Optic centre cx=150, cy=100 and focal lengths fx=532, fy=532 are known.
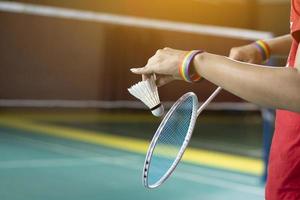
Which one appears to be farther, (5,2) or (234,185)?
(5,2)

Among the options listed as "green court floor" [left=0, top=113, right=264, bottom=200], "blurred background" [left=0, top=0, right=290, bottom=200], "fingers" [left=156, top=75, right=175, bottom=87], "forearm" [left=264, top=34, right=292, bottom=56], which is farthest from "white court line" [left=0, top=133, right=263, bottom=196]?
"fingers" [left=156, top=75, right=175, bottom=87]

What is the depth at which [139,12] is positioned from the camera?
14.6 meters

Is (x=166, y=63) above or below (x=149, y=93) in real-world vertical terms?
above

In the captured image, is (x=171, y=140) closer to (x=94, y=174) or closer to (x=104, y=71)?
(x=94, y=174)

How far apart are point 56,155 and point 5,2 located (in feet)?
21.5

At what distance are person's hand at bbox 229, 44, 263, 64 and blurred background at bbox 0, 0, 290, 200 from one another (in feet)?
17.1

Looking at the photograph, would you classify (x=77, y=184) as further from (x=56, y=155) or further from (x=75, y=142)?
(x=75, y=142)

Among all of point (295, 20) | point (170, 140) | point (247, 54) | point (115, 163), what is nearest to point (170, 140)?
point (170, 140)

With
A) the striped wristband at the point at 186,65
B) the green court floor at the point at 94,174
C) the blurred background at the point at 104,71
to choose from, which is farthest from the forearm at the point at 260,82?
the blurred background at the point at 104,71

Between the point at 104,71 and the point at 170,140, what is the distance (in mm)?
12822

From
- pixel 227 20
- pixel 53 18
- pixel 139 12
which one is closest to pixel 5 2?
pixel 53 18

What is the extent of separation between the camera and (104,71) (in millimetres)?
14391

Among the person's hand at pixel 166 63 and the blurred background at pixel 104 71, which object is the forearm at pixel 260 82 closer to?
the person's hand at pixel 166 63

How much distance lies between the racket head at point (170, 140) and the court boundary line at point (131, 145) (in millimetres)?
4375
